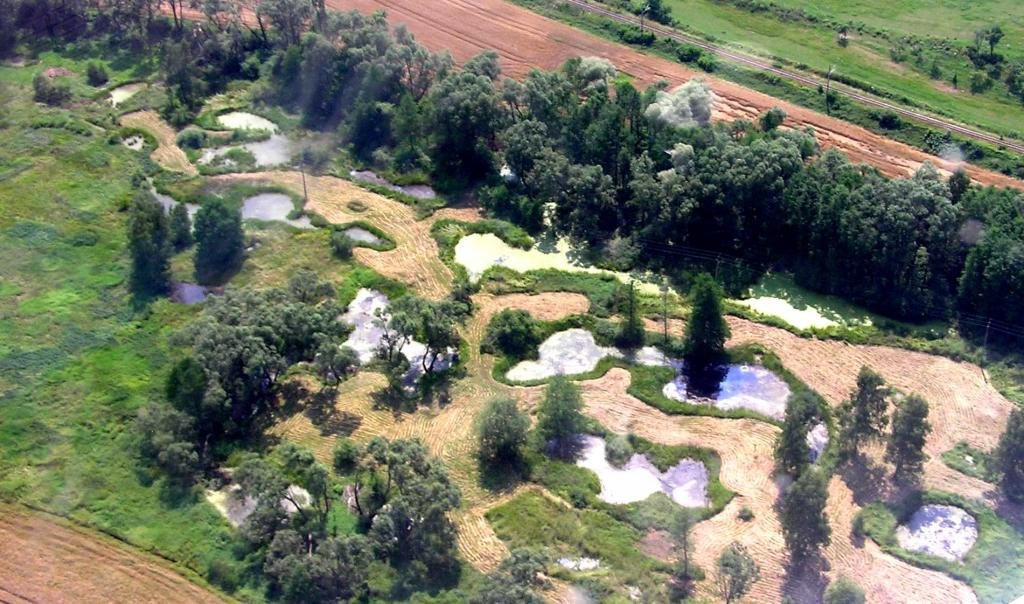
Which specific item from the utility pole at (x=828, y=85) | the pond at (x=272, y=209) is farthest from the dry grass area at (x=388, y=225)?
the utility pole at (x=828, y=85)

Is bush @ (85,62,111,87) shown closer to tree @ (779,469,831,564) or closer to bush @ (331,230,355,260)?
bush @ (331,230,355,260)

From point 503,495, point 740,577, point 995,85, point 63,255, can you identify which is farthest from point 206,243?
point 995,85

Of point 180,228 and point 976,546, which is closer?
point 976,546

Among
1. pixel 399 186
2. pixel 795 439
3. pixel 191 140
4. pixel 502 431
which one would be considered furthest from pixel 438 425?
pixel 191 140

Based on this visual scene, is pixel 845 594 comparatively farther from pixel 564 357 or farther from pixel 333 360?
pixel 333 360

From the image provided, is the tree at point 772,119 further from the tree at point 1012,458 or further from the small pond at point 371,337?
the small pond at point 371,337

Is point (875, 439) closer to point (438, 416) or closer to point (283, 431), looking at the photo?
point (438, 416)

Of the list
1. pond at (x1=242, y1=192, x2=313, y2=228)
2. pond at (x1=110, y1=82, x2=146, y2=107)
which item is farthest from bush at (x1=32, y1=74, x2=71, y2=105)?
pond at (x1=242, y1=192, x2=313, y2=228)
